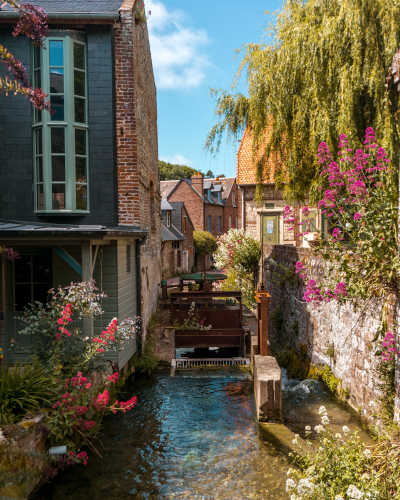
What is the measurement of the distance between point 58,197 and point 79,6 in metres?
4.59

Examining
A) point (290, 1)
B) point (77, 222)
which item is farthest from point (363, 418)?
point (290, 1)

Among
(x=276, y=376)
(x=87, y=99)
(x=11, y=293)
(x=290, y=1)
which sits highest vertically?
(x=290, y=1)

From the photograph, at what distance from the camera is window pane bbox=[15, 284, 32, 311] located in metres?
8.31

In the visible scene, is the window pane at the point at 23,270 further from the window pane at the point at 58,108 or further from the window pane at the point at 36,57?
the window pane at the point at 36,57

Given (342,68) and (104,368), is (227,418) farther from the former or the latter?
(342,68)

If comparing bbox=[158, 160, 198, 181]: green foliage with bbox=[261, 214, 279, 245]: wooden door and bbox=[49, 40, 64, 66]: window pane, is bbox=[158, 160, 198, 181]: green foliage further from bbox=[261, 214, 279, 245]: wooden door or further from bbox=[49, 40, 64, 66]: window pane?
bbox=[49, 40, 64, 66]: window pane

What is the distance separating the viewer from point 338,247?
18.7 ft

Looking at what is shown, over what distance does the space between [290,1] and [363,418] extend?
9.82 metres

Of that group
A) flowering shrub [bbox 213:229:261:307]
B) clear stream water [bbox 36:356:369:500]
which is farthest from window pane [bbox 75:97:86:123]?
flowering shrub [bbox 213:229:261:307]

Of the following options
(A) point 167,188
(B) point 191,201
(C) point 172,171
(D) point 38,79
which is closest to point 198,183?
(B) point 191,201

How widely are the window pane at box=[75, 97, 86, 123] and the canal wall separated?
604cm

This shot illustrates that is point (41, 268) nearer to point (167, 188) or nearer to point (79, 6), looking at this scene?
point (79, 6)

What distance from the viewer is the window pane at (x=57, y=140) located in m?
8.89

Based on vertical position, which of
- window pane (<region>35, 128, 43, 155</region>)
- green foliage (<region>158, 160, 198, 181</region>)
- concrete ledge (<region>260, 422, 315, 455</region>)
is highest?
green foliage (<region>158, 160, 198, 181</region>)
